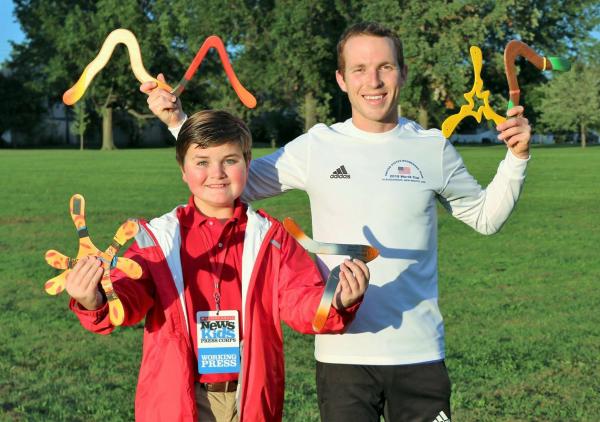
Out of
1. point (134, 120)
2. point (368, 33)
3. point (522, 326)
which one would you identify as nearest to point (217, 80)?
point (134, 120)

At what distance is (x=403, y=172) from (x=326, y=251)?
0.71m

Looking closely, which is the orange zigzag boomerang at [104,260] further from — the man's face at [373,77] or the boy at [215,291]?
the man's face at [373,77]

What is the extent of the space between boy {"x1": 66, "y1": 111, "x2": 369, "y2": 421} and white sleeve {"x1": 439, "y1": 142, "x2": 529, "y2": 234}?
66 centimetres

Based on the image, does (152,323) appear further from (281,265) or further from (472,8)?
(472,8)

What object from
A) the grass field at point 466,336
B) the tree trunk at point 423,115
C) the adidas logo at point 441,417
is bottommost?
the grass field at point 466,336

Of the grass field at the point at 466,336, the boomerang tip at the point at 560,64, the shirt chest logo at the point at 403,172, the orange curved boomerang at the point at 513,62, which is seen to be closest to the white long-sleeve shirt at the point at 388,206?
the shirt chest logo at the point at 403,172

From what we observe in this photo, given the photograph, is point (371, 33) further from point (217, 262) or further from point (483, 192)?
point (217, 262)

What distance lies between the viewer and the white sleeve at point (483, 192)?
3021 mm

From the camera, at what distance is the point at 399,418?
9.52 feet

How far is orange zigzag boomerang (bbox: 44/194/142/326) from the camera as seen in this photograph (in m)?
2.26

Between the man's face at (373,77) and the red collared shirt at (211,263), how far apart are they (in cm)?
58

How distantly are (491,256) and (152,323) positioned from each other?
8.38m

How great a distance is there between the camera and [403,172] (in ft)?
9.68

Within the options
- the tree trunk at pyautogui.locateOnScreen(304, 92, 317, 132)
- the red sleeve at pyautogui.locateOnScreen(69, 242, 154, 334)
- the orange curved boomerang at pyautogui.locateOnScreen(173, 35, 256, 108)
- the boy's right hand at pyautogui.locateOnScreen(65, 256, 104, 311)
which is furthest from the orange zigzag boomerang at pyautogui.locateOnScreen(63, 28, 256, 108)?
the tree trunk at pyautogui.locateOnScreen(304, 92, 317, 132)
